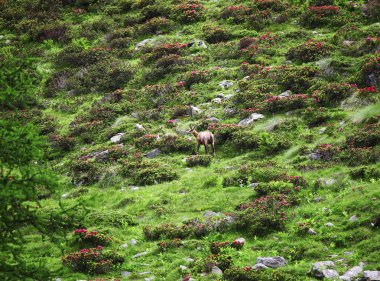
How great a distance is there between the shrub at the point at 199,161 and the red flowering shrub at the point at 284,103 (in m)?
4.17

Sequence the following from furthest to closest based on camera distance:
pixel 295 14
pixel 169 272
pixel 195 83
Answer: pixel 295 14, pixel 195 83, pixel 169 272

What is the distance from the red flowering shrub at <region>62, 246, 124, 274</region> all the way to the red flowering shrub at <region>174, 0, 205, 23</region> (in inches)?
983

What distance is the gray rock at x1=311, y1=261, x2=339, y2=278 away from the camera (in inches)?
454

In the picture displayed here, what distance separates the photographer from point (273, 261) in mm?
12641

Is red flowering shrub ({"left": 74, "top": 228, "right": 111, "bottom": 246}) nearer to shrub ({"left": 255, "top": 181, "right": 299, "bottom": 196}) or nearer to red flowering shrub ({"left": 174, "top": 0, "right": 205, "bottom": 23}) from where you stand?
shrub ({"left": 255, "top": 181, "right": 299, "bottom": 196})

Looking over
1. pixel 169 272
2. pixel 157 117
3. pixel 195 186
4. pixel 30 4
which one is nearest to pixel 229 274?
pixel 169 272

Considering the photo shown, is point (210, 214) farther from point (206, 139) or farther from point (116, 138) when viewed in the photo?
point (116, 138)

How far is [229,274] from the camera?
12.3 m

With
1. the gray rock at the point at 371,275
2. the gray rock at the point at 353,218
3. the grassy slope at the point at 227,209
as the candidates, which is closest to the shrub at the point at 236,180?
the grassy slope at the point at 227,209

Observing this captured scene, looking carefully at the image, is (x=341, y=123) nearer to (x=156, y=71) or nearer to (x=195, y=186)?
(x=195, y=186)

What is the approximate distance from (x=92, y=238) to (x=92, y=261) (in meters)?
1.48

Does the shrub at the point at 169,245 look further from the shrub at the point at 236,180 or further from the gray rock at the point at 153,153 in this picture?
the gray rock at the point at 153,153

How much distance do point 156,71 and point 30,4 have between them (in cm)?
1920

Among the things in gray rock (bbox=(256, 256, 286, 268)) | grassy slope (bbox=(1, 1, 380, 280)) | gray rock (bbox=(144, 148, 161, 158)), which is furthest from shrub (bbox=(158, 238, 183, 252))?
gray rock (bbox=(144, 148, 161, 158))
